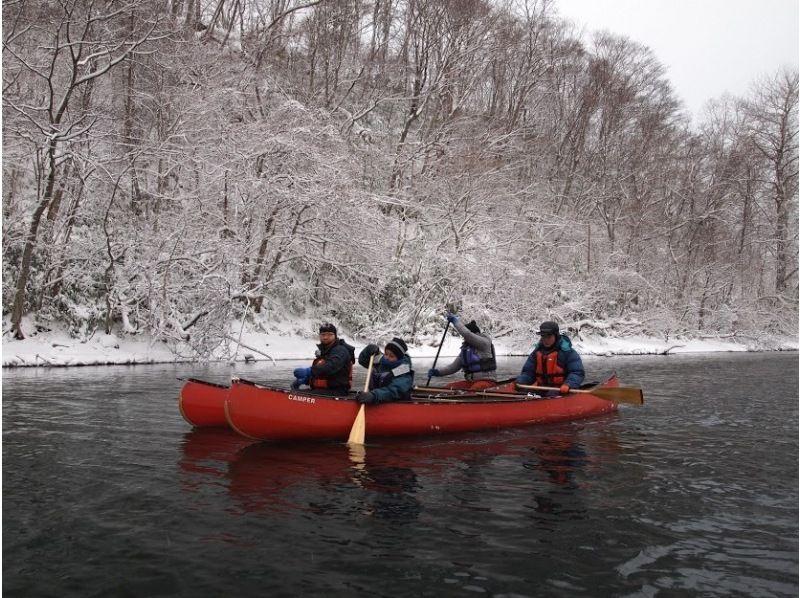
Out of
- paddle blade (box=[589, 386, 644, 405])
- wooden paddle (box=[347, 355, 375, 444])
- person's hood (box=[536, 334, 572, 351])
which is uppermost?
person's hood (box=[536, 334, 572, 351])

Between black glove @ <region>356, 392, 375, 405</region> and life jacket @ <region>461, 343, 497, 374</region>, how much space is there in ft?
11.5

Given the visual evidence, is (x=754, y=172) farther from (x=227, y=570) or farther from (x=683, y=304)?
(x=227, y=570)

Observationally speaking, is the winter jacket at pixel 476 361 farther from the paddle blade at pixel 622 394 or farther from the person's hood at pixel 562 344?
the paddle blade at pixel 622 394

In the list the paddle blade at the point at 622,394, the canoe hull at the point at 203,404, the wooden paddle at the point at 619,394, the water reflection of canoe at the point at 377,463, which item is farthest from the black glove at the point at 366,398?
the paddle blade at the point at 622,394

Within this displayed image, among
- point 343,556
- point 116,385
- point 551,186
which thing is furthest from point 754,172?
point 343,556

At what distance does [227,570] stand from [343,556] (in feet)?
2.59

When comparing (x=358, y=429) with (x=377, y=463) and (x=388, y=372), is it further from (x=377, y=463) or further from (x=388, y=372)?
(x=388, y=372)

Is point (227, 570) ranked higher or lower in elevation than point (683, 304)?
lower

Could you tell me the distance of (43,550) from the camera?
4.42 meters

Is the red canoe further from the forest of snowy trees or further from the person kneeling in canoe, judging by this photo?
the forest of snowy trees

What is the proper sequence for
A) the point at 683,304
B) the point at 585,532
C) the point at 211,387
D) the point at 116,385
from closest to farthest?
the point at 585,532
the point at 211,387
the point at 116,385
the point at 683,304

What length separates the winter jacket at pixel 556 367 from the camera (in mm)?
10203

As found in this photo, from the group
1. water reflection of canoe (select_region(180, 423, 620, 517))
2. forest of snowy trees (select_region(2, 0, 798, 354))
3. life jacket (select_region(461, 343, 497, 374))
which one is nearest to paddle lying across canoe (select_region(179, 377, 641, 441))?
water reflection of canoe (select_region(180, 423, 620, 517))

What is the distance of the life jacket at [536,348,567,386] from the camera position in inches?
412
